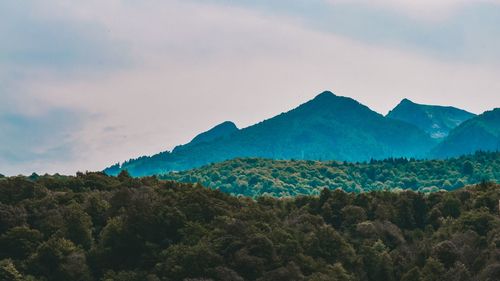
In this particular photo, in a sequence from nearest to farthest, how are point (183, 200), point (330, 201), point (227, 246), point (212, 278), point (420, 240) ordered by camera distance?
point (212, 278) → point (227, 246) → point (183, 200) → point (420, 240) → point (330, 201)

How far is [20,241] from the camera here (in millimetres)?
99750

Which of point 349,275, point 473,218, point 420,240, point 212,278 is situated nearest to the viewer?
point 212,278

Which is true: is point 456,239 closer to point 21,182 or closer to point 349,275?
point 349,275

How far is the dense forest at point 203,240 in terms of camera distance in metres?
96.2

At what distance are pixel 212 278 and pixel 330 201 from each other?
56.1 meters

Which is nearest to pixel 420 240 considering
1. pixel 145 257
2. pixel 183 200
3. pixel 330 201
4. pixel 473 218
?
pixel 473 218

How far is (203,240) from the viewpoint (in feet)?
334

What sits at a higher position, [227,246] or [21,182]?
[21,182]

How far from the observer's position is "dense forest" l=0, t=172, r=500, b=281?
96188mm

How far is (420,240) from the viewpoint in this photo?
132125 mm

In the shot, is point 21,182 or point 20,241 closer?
point 20,241

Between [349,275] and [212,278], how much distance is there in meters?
22.5

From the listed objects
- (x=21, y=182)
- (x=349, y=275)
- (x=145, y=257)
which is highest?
(x=21, y=182)

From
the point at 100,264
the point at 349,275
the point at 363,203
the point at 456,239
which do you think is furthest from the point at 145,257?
the point at 363,203
